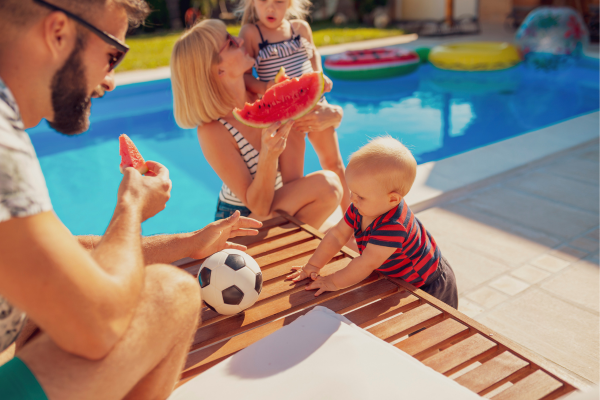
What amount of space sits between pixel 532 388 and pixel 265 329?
119 cm

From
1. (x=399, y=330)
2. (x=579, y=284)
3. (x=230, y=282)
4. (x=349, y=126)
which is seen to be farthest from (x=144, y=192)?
(x=349, y=126)

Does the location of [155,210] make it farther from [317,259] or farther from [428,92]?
[428,92]

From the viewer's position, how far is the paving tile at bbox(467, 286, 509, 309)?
10.4ft

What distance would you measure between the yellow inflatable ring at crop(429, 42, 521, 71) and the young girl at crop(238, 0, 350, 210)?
26.0 feet

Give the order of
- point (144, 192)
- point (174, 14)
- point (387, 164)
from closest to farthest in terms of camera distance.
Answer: point (144, 192)
point (387, 164)
point (174, 14)

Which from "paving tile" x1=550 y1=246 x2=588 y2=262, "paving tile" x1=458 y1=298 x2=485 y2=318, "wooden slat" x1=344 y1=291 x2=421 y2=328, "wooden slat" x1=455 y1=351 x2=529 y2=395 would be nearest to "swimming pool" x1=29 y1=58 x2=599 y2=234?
"paving tile" x1=550 y1=246 x2=588 y2=262

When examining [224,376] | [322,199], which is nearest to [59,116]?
[224,376]

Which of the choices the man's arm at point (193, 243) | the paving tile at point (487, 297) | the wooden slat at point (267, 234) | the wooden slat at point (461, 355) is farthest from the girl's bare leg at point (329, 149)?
the wooden slat at point (461, 355)

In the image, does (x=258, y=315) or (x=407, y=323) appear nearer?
(x=407, y=323)

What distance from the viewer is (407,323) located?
90.0 inches

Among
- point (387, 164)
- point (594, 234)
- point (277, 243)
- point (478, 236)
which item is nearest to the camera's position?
point (387, 164)

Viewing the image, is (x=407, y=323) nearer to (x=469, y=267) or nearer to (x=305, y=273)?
(x=305, y=273)

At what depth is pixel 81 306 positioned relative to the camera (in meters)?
1.29

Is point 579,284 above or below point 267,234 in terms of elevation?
below
